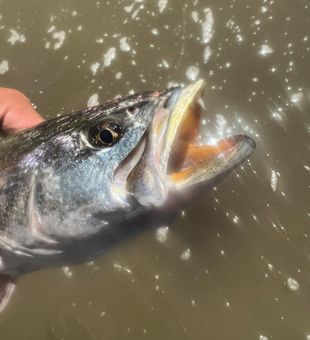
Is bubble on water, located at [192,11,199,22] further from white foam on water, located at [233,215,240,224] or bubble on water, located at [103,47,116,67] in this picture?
white foam on water, located at [233,215,240,224]

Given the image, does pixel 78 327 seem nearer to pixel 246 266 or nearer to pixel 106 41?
pixel 246 266

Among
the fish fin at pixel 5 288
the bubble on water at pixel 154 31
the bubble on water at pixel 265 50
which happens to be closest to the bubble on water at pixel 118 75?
the bubble on water at pixel 154 31

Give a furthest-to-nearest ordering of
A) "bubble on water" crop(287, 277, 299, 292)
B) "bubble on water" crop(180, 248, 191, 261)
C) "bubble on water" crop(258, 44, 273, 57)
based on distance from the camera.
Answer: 1. "bubble on water" crop(258, 44, 273, 57)
2. "bubble on water" crop(180, 248, 191, 261)
3. "bubble on water" crop(287, 277, 299, 292)

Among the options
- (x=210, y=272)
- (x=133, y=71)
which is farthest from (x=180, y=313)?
(x=133, y=71)

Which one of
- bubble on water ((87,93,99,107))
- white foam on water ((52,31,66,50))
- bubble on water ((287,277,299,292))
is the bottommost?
bubble on water ((287,277,299,292))

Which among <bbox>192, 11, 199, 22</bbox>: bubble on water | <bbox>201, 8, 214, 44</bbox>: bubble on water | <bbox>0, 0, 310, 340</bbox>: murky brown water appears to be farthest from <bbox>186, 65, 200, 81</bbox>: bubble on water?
<bbox>192, 11, 199, 22</bbox>: bubble on water

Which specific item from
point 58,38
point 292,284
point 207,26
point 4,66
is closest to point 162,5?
point 207,26
